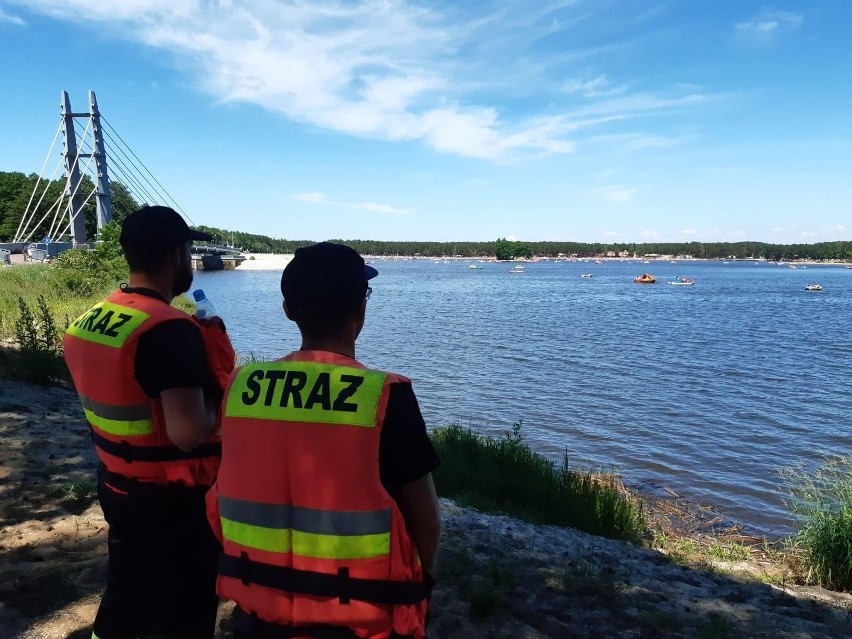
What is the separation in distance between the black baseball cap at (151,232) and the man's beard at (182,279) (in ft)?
0.42

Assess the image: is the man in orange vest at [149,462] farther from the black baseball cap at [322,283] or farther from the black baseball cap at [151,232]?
the black baseball cap at [322,283]

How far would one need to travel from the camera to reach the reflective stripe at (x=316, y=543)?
186 centimetres

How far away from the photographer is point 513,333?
3369 centimetres

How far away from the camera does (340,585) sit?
187cm

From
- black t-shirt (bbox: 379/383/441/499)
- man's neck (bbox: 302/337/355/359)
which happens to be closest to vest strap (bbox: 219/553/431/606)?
black t-shirt (bbox: 379/383/441/499)

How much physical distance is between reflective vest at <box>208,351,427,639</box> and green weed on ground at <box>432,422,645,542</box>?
19.7 feet

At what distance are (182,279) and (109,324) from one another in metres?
0.40

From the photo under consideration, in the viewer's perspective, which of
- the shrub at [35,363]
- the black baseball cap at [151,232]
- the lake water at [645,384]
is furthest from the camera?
the lake water at [645,384]

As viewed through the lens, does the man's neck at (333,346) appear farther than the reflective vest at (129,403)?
No

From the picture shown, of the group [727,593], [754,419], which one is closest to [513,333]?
[754,419]

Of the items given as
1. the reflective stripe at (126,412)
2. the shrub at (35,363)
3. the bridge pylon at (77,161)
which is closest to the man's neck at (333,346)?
the reflective stripe at (126,412)

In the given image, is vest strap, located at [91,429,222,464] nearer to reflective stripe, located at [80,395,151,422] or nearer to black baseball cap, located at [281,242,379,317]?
reflective stripe, located at [80,395,151,422]

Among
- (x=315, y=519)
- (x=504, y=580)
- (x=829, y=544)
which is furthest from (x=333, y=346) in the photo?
(x=829, y=544)

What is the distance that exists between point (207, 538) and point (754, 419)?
17051 millimetres
